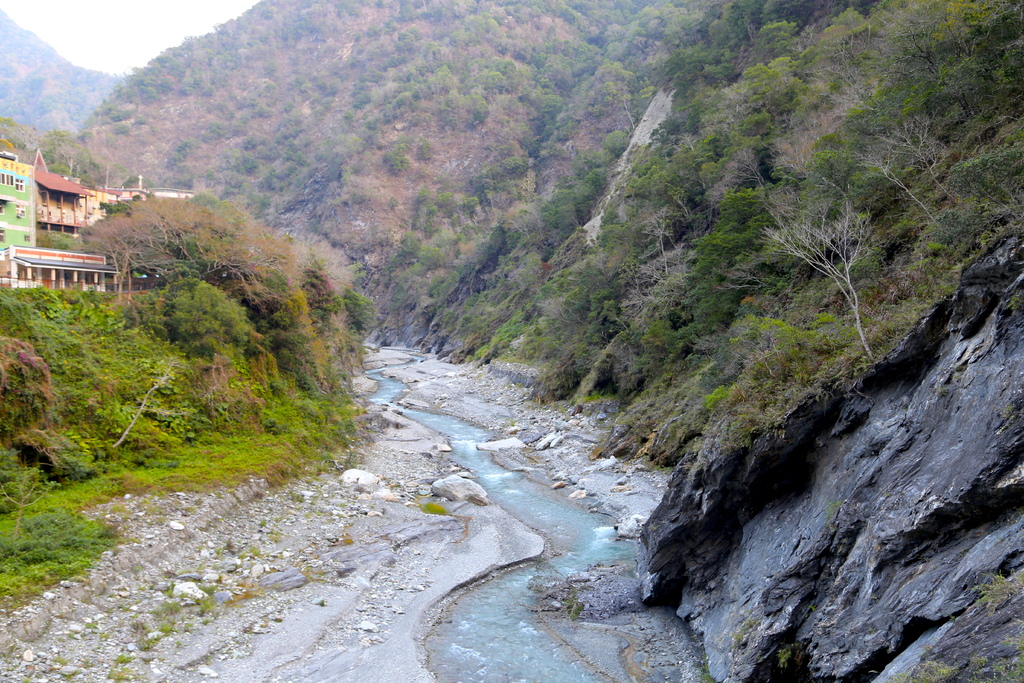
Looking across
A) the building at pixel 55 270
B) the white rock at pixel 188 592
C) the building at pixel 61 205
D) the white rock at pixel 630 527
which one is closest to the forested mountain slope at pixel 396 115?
the building at pixel 61 205

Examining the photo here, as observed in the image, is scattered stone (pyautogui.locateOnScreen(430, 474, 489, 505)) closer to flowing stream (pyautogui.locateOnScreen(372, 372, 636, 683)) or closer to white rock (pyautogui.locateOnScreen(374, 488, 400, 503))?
flowing stream (pyautogui.locateOnScreen(372, 372, 636, 683))

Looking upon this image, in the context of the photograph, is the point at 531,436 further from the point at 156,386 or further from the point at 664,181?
the point at 664,181

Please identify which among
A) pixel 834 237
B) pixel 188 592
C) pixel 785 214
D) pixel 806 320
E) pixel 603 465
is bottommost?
pixel 603 465

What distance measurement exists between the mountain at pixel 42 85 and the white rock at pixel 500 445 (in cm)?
15034

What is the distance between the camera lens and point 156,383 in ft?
58.6

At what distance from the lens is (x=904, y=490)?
297 inches

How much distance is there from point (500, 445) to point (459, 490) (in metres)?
8.00

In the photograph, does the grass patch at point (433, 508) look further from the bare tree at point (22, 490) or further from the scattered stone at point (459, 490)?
the bare tree at point (22, 490)

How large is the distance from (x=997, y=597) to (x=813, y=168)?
1797cm

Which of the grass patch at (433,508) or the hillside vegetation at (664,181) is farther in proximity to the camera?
the grass patch at (433,508)

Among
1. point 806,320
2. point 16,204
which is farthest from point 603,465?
point 16,204

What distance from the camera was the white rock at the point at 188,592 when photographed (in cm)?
1149

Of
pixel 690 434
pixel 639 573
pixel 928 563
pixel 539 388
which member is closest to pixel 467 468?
pixel 690 434

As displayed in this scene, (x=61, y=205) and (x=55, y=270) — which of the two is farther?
(x=61, y=205)
